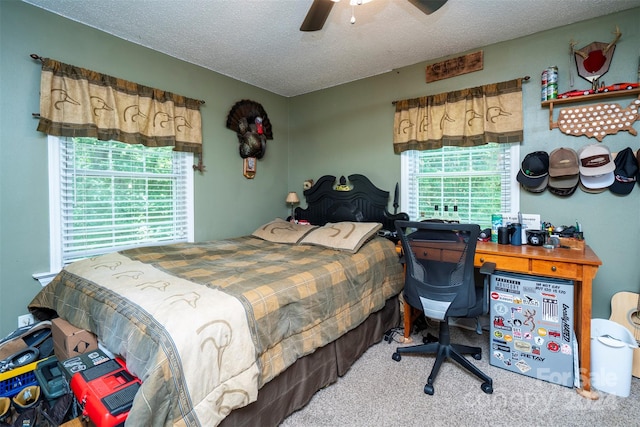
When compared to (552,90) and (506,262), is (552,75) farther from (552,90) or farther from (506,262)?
(506,262)

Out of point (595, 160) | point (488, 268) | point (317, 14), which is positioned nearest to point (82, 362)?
point (317, 14)

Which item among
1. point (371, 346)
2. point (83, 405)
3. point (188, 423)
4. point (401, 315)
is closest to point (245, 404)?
point (188, 423)

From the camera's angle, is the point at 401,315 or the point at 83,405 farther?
the point at 401,315

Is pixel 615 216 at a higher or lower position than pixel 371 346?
higher

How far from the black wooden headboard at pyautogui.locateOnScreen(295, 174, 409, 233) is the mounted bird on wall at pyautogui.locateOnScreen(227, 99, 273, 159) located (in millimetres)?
835

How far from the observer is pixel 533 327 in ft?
6.77

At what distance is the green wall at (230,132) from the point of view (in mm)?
2137

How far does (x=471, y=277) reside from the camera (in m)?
1.96

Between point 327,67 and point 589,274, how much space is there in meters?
2.84

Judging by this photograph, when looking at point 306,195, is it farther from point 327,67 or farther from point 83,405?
point 83,405

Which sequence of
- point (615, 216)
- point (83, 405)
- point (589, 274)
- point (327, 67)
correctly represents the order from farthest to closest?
point (327, 67), point (615, 216), point (589, 274), point (83, 405)

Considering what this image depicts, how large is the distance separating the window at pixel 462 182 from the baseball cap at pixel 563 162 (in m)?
0.27

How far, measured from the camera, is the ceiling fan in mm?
1669

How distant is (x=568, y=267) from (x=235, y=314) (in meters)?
2.05
